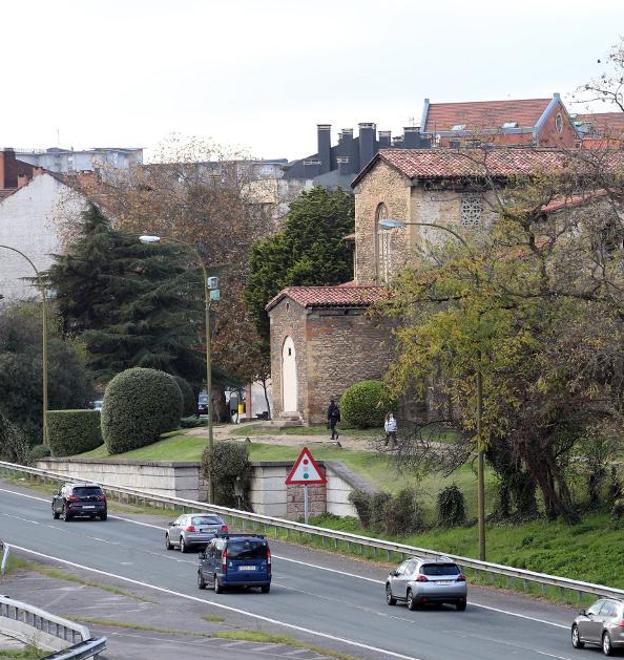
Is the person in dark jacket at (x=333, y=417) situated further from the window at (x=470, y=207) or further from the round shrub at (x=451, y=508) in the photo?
the round shrub at (x=451, y=508)

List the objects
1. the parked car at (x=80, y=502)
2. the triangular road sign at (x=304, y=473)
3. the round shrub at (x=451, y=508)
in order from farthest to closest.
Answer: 1. the parked car at (x=80, y=502)
2. the triangular road sign at (x=304, y=473)
3. the round shrub at (x=451, y=508)

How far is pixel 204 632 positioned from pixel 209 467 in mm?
23941

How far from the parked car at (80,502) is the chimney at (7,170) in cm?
8142

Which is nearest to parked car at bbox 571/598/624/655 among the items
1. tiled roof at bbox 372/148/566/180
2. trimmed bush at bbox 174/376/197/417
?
tiled roof at bbox 372/148/566/180

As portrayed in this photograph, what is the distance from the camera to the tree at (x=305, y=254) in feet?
270

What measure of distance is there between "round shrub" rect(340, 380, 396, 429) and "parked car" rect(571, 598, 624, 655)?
33405mm

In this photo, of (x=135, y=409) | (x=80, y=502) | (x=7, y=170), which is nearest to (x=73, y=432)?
(x=135, y=409)

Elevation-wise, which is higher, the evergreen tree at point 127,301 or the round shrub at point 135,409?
the evergreen tree at point 127,301

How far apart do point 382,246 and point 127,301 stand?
14254mm

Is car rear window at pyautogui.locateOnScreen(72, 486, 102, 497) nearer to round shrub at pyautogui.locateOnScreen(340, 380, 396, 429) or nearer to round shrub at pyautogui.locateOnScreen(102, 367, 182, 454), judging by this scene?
round shrub at pyautogui.locateOnScreen(102, 367, 182, 454)

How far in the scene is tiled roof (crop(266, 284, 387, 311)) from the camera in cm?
6538

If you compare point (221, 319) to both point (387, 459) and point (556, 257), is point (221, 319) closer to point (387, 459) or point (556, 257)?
point (387, 459)

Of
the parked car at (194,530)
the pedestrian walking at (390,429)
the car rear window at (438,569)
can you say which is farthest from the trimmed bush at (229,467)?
the car rear window at (438,569)

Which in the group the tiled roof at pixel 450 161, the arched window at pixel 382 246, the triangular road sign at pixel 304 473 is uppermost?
the tiled roof at pixel 450 161
